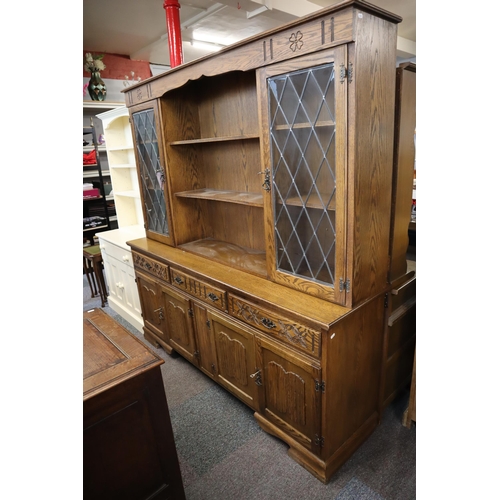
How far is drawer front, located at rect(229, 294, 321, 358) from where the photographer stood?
1.52 m

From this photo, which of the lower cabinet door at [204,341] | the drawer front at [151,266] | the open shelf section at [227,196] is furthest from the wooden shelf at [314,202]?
the drawer front at [151,266]

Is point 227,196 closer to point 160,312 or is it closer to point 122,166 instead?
point 160,312

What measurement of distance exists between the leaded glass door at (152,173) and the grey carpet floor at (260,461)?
4.21 ft

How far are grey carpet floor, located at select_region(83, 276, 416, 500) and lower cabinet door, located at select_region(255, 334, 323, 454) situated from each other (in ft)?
0.54

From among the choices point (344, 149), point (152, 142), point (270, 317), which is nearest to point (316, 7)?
point (152, 142)

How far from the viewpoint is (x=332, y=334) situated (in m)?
1.48

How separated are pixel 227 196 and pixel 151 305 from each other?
1.17 meters

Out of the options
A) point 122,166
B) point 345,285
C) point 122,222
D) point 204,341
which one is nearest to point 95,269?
point 122,222

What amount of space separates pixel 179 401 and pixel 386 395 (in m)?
1.29

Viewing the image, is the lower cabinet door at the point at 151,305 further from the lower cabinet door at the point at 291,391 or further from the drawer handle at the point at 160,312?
the lower cabinet door at the point at 291,391

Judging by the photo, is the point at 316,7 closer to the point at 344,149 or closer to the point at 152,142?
the point at 152,142

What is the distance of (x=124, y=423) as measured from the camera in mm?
1188

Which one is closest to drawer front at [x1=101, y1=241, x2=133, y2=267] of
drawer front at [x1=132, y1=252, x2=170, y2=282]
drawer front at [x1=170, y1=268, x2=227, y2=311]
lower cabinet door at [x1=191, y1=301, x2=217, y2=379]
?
drawer front at [x1=132, y1=252, x2=170, y2=282]

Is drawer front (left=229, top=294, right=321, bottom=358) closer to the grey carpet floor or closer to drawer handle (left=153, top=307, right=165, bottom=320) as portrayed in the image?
the grey carpet floor
